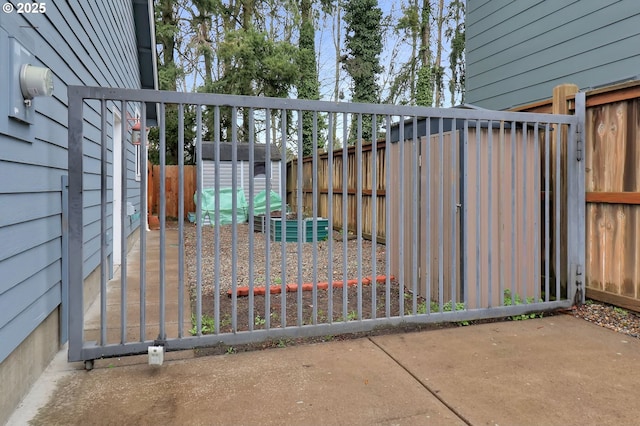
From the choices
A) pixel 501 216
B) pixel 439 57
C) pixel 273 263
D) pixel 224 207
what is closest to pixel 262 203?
pixel 224 207

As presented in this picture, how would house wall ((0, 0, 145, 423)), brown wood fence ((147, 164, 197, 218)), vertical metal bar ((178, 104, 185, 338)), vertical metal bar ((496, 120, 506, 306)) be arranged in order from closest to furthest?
house wall ((0, 0, 145, 423)) < vertical metal bar ((178, 104, 185, 338)) < vertical metal bar ((496, 120, 506, 306)) < brown wood fence ((147, 164, 197, 218))

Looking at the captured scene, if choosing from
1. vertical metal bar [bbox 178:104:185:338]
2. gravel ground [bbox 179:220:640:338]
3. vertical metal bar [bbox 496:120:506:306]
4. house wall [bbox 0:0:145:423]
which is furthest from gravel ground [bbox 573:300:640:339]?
house wall [bbox 0:0:145:423]

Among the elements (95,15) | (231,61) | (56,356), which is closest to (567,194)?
(56,356)

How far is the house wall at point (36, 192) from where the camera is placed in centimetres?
209

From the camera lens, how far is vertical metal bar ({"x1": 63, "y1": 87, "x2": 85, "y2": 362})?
8.56ft

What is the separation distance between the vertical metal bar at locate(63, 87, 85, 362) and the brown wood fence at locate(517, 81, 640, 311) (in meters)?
4.04

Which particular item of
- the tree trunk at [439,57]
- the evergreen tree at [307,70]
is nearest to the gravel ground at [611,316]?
the evergreen tree at [307,70]

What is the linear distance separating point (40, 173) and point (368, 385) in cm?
232

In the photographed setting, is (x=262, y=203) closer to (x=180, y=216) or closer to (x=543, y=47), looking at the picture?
(x=543, y=47)

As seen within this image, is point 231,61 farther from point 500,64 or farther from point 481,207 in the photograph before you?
point 481,207

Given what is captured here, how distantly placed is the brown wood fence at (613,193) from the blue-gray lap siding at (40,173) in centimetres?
388

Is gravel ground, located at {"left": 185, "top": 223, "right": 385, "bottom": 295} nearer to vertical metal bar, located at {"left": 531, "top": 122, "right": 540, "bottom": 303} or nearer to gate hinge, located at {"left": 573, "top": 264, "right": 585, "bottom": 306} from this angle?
vertical metal bar, located at {"left": 531, "top": 122, "right": 540, "bottom": 303}

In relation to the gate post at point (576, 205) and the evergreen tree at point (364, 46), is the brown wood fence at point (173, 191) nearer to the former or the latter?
the evergreen tree at point (364, 46)

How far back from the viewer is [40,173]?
2625mm
